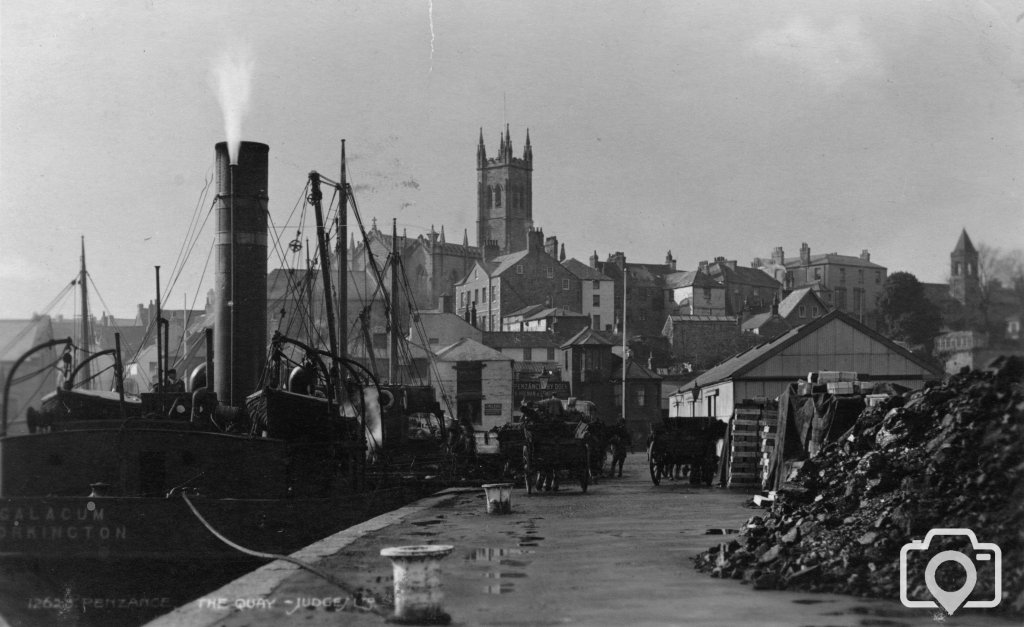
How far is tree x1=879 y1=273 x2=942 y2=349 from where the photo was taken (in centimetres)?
6438

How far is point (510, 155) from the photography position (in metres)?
157

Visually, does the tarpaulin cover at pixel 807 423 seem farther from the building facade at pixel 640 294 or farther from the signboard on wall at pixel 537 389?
the building facade at pixel 640 294

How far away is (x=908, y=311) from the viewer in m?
67.2

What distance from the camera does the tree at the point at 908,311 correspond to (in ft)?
211

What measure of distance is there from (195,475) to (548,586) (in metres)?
7.84

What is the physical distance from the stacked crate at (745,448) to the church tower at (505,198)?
131 meters

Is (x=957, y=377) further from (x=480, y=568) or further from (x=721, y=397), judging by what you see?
(x=721, y=397)

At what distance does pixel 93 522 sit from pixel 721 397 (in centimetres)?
3149

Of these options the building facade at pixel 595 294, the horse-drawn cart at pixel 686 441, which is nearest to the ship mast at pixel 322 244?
the horse-drawn cart at pixel 686 441

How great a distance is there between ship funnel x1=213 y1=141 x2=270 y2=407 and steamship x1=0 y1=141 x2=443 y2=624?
0.03m

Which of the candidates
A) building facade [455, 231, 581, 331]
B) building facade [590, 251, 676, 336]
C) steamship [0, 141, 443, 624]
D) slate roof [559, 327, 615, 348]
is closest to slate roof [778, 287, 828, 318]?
building facade [590, 251, 676, 336]

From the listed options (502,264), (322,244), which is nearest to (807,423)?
(322,244)

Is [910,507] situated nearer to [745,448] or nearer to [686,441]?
[745,448]

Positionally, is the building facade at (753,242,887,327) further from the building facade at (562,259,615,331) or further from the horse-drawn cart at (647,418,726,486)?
the horse-drawn cart at (647,418,726,486)
